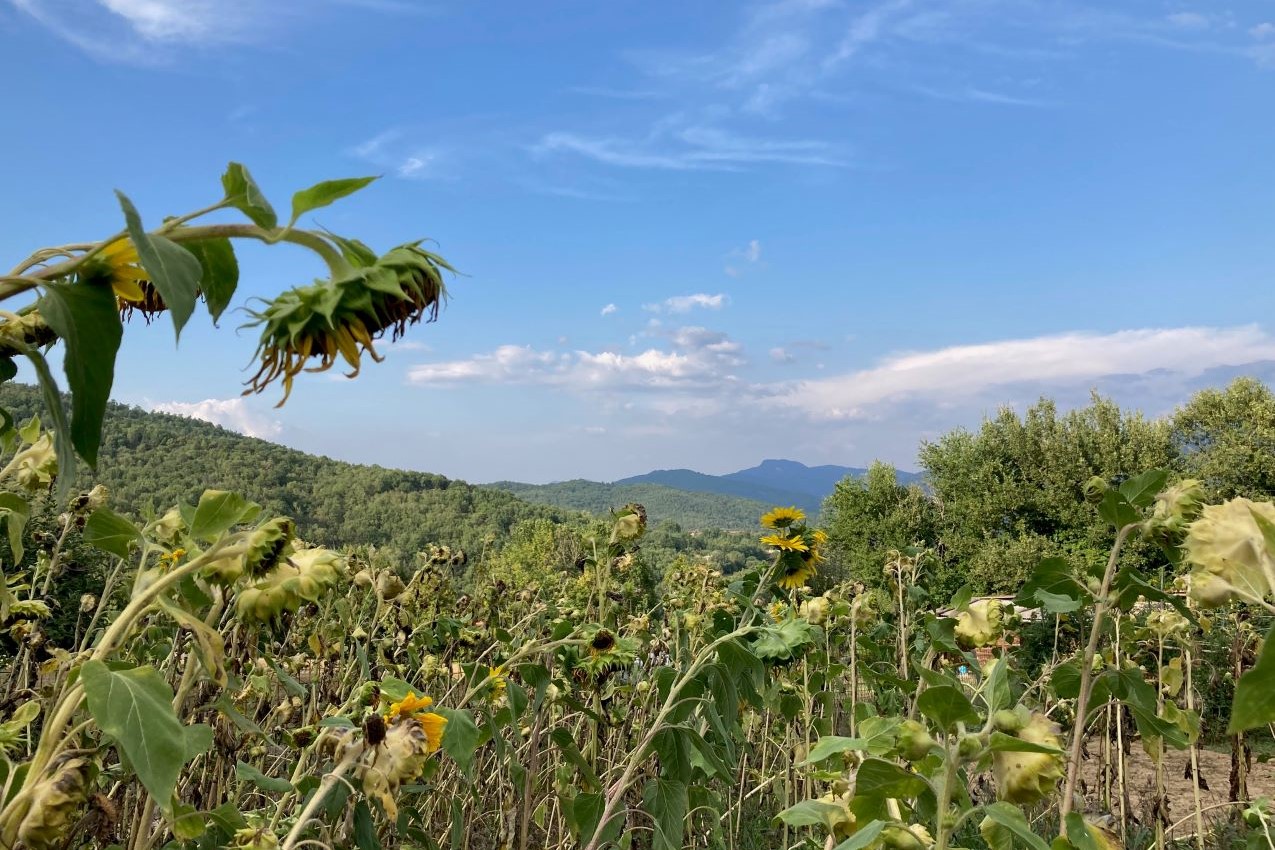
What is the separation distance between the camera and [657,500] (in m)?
117

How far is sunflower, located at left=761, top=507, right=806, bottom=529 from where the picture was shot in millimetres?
2395

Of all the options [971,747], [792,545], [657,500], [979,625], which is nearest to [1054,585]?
[979,625]

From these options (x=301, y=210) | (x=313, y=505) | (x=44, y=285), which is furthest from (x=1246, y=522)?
(x=313, y=505)

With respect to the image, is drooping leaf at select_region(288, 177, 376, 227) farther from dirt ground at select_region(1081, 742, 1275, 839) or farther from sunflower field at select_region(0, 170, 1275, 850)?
dirt ground at select_region(1081, 742, 1275, 839)

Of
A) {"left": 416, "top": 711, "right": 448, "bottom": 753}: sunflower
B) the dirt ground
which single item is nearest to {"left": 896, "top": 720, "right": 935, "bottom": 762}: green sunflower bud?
{"left": 416, "top": 711, "right": 448, "bottom": 753}: sunflower

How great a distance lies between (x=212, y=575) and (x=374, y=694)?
1.01 metres

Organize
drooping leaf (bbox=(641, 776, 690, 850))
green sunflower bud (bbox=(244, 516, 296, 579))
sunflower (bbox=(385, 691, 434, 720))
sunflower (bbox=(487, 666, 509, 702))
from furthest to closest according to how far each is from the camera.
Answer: sunflower (bbox=(487, 666, 509, 702)) < drooping leaf (bbox=(641, 776, 690, 850)) < sunflower (bbox=(385, 691, 434, 720)) < green sunflower bud (bbox=(244, 516, 296, 579))

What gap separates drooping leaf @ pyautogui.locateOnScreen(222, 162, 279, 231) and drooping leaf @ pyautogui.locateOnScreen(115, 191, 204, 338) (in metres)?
0.06

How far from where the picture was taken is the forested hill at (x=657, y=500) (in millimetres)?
109425

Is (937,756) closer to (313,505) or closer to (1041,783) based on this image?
(1041,783)

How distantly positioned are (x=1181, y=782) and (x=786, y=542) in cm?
519

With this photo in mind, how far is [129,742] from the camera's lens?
61cm

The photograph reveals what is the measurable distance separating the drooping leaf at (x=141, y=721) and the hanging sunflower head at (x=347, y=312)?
23cm

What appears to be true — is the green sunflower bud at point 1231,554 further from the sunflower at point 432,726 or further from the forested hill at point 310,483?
the forested hill at point 310,483
